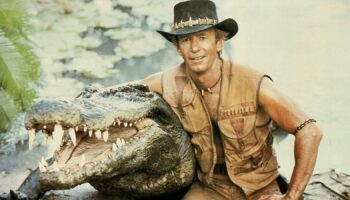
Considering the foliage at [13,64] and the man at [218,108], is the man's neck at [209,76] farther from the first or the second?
the foliage at [13,64]

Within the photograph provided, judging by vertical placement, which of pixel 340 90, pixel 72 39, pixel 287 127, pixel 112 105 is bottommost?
pixel 340 90

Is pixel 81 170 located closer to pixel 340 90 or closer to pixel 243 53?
pixel 340 90

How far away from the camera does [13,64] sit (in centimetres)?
699

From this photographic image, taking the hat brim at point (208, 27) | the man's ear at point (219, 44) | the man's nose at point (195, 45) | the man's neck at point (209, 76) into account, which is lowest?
the man's neck at point (209, 76)

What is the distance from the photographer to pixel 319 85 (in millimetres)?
9977

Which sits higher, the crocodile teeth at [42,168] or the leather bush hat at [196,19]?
the leather bush hat at [196,19]

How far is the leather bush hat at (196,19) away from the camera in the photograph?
390 centimetres

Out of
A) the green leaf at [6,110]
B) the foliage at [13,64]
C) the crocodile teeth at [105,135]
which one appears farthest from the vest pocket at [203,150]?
the green leaf at [6,110]

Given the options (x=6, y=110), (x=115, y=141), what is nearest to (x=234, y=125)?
(x=115, y=141)

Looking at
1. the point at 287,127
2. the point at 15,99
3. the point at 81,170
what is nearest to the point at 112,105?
the point at 81,170

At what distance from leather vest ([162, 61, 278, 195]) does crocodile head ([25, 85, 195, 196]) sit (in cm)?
12

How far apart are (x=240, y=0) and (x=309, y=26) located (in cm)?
177

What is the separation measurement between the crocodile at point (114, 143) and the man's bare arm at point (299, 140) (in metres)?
0.75

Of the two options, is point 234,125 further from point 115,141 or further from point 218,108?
point 115,141
